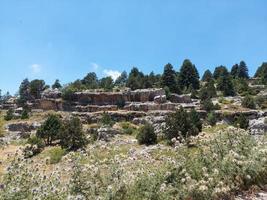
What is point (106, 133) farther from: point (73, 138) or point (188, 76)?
point (188, 76)

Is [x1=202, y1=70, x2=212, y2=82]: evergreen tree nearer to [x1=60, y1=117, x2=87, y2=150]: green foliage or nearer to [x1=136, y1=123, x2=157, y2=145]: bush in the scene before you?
[x1=136, y1=123, x2=157, y2=145]: bush

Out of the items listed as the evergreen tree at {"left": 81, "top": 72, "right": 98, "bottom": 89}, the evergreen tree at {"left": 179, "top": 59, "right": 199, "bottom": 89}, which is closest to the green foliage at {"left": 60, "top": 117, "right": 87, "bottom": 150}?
the evergreen tree at {"left": 179, "top": 59, "right": 199, "bottom": 89}

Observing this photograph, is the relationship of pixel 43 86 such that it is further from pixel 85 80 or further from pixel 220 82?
pixel 220 82

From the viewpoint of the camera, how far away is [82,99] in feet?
199

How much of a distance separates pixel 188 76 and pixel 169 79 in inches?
265

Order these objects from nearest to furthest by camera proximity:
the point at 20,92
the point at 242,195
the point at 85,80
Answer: the point at 242,195 < the point at 20,92 < the point at 85,80

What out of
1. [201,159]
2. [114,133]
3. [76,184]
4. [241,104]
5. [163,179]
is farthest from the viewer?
[241,104]

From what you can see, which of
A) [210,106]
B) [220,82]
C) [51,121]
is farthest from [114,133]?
[220,82]

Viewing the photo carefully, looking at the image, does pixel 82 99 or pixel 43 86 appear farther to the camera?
pixel 43 86

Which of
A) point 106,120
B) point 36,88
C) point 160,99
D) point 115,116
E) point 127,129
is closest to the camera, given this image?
point 127,129

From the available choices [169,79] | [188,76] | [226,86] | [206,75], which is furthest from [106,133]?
[206,75]

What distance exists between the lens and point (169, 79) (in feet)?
209

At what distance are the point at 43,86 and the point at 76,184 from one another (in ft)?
231

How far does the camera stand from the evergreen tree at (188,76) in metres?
68.6
